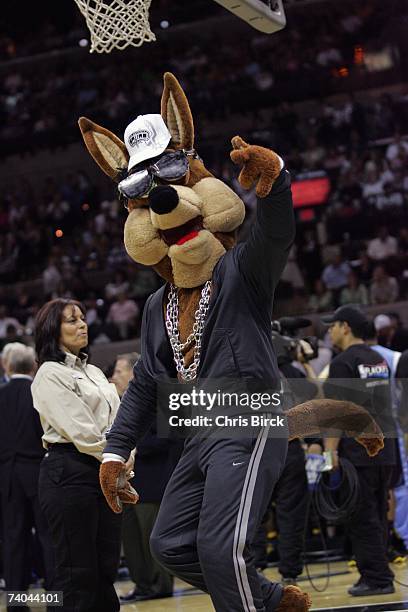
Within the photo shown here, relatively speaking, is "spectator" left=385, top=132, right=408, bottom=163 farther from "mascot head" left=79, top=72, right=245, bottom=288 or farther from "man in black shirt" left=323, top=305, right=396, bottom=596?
"mascot head" left=79, top=72, right=245, bottom=288

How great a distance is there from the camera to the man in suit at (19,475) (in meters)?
6.62

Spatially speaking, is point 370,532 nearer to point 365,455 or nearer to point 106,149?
point 365,455

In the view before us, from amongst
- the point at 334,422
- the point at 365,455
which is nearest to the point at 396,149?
the point at 365,455

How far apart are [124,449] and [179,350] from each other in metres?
0.45

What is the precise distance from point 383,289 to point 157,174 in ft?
28.2

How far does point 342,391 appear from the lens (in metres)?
6.20

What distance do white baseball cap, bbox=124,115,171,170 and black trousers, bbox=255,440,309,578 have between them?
11.0 feet

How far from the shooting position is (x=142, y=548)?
6742mm

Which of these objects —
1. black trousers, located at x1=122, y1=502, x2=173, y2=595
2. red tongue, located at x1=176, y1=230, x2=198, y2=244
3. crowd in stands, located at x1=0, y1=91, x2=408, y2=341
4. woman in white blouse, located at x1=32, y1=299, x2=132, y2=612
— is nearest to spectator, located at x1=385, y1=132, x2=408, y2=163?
crowd in stands, located at x1=0, y1=91, x2=408, y2=341

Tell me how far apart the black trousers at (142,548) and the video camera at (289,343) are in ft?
4.28

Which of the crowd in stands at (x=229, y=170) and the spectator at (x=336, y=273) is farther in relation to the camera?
the crowd in stands at (x=229, y=170)

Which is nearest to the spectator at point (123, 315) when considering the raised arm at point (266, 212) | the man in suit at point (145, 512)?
the man in suit at point (145, 512)

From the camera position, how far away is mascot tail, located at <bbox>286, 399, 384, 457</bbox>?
438cm

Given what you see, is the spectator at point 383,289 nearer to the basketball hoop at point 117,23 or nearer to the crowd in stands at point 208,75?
the crowd in stands at point 208,75
